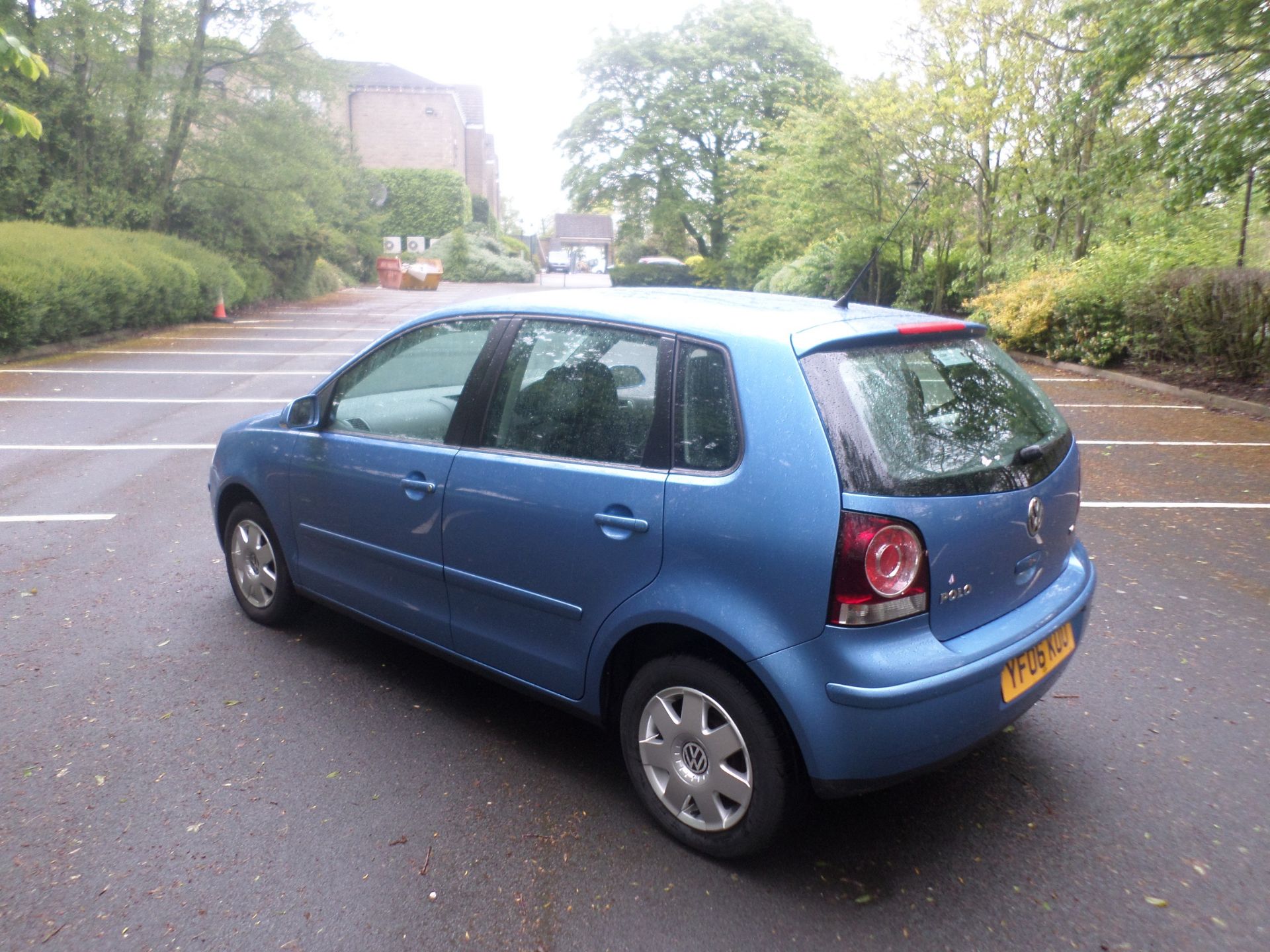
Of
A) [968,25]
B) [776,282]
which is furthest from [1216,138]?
[776,282]

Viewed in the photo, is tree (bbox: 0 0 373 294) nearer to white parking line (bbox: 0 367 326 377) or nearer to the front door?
white parking line (bbox: 0 367 326 377)

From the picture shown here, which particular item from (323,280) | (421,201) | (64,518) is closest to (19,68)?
(64,518)

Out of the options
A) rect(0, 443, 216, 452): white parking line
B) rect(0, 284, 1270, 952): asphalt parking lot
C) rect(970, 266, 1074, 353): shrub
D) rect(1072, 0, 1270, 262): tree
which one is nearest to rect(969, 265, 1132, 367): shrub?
rect(970, 266, 1074, 353): shrub

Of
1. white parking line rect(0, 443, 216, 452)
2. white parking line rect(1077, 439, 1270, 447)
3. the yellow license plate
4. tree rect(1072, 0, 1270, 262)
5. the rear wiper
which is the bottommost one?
white parking line rect(0, 443, 216, 452)

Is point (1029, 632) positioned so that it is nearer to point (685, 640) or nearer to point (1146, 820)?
point (1146, 820)

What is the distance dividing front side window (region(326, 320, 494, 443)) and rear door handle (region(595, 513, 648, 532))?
3.07 ft

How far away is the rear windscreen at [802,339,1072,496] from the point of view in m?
2.71

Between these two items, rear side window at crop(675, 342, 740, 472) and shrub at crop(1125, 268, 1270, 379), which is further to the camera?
shrub at crop(1125, 268, 1270, 379)

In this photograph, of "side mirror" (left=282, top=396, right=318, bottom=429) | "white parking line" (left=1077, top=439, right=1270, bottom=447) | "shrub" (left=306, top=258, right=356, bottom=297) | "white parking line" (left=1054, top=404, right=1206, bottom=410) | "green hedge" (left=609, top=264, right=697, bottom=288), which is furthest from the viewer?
"green hedge" (left=609, top=264, right=697, bottom=288)

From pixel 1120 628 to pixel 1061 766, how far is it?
163 centimetres

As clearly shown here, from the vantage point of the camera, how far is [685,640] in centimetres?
295

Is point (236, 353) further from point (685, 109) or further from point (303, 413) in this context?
point (685, 109)

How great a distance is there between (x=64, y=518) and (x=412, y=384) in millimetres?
4045

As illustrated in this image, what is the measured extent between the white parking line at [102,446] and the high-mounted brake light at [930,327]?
7776 mm
